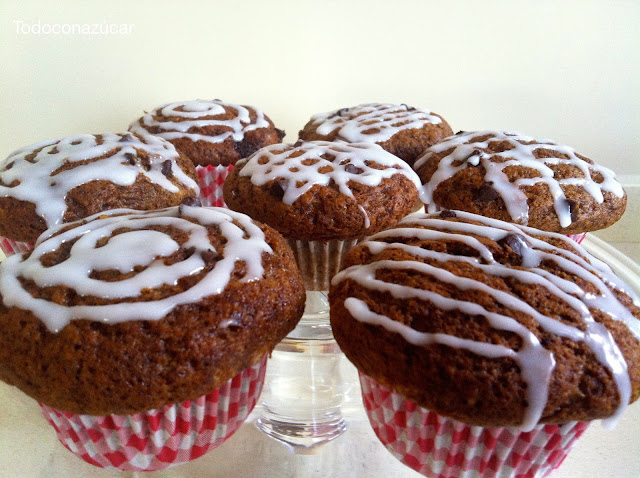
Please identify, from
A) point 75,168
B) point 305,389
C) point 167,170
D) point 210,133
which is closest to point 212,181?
point 210,133

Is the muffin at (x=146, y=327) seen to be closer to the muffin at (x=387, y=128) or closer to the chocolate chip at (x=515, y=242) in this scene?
the chocolate chip at (x=515, y=242)

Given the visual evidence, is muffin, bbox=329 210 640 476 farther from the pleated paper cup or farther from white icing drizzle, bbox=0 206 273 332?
the pleated paper cup

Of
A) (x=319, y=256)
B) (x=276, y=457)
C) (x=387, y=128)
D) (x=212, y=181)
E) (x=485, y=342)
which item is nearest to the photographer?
(x=485, y=342)

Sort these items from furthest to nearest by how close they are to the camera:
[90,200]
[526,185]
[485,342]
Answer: [526,185] < [90,200] < [485,342]

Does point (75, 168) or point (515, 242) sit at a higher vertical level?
point (515, 242)

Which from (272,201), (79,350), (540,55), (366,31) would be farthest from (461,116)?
(79,350)

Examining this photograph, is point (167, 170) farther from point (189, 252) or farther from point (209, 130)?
point (189, 252)

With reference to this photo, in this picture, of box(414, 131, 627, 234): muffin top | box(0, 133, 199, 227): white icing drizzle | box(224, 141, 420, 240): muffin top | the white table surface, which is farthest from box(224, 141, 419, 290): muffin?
the white table surface

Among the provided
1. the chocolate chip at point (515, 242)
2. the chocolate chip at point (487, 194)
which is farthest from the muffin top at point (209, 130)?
the chocolate chip at point (515, 242)

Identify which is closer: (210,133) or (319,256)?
(319,256)
